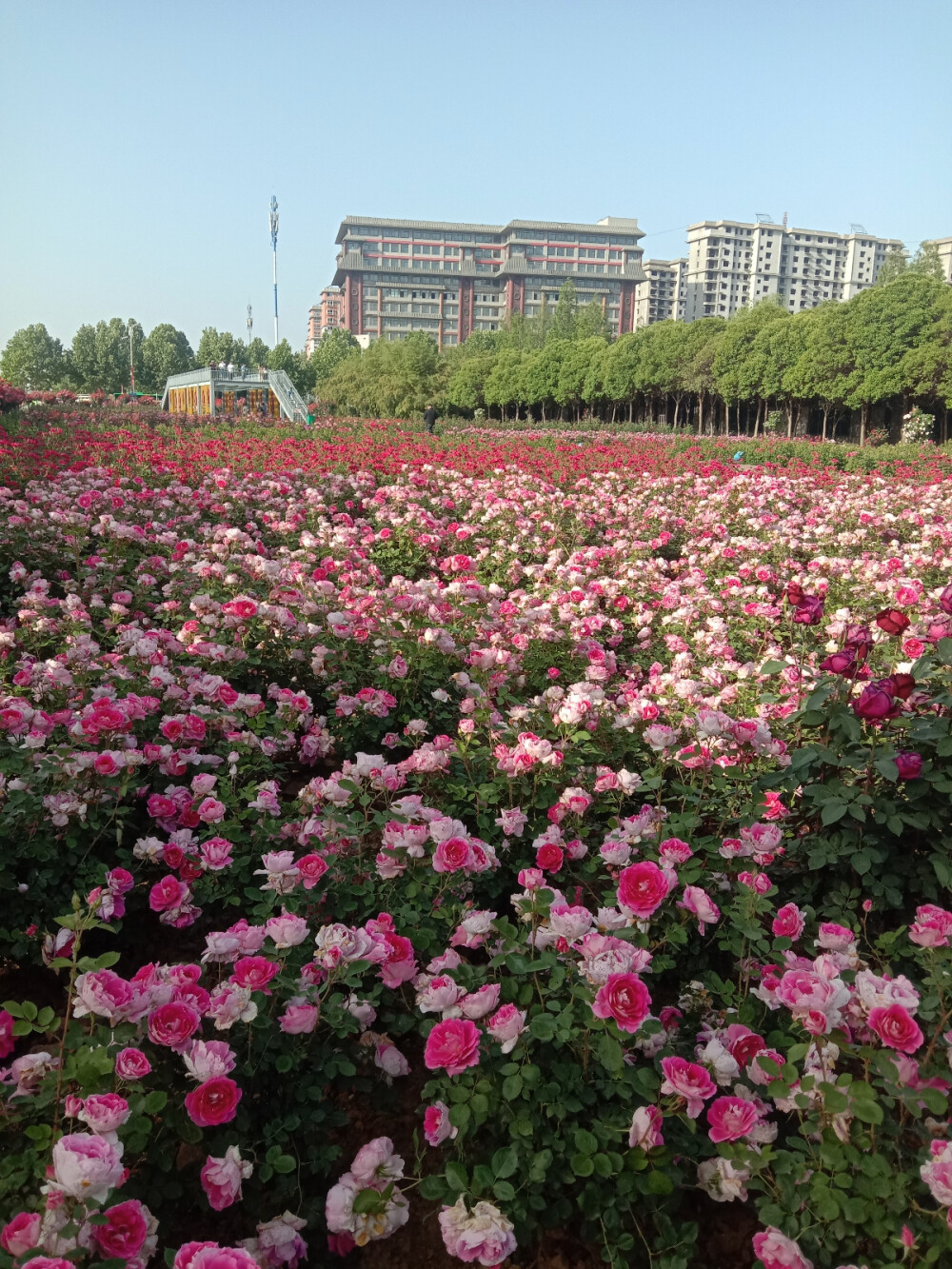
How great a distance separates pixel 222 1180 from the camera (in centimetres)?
149

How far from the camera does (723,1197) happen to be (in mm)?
1590

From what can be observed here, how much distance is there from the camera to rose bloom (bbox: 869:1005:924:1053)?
1.46 meters

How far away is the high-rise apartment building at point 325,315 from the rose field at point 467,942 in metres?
143

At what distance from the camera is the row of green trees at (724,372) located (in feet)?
108

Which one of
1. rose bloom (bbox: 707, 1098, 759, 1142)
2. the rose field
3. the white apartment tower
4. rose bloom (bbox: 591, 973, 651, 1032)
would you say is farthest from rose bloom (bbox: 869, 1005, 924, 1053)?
the white apartment tower

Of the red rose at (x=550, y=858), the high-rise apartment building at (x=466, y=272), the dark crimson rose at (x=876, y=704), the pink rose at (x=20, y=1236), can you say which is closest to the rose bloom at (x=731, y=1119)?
the red rose at (x=550, y=858)

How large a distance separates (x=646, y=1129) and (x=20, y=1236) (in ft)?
3.44

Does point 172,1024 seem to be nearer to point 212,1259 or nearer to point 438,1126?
point 212,1259

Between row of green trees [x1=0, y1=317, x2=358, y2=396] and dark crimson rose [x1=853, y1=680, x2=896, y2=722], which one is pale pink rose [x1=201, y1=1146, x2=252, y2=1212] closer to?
dark crimson rose [x1=853, y1=680, x2=896, y2=722]

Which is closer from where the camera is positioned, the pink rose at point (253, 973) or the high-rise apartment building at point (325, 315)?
the pink rose at point (253, 973)

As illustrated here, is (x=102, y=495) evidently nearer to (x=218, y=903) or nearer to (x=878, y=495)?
(x=218, y=903)

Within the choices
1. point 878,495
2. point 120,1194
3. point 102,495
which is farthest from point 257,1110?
point 878,495

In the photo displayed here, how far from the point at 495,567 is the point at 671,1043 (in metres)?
5.43

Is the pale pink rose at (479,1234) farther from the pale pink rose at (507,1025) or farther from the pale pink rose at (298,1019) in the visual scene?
the pale pink rose at (298,1019)
